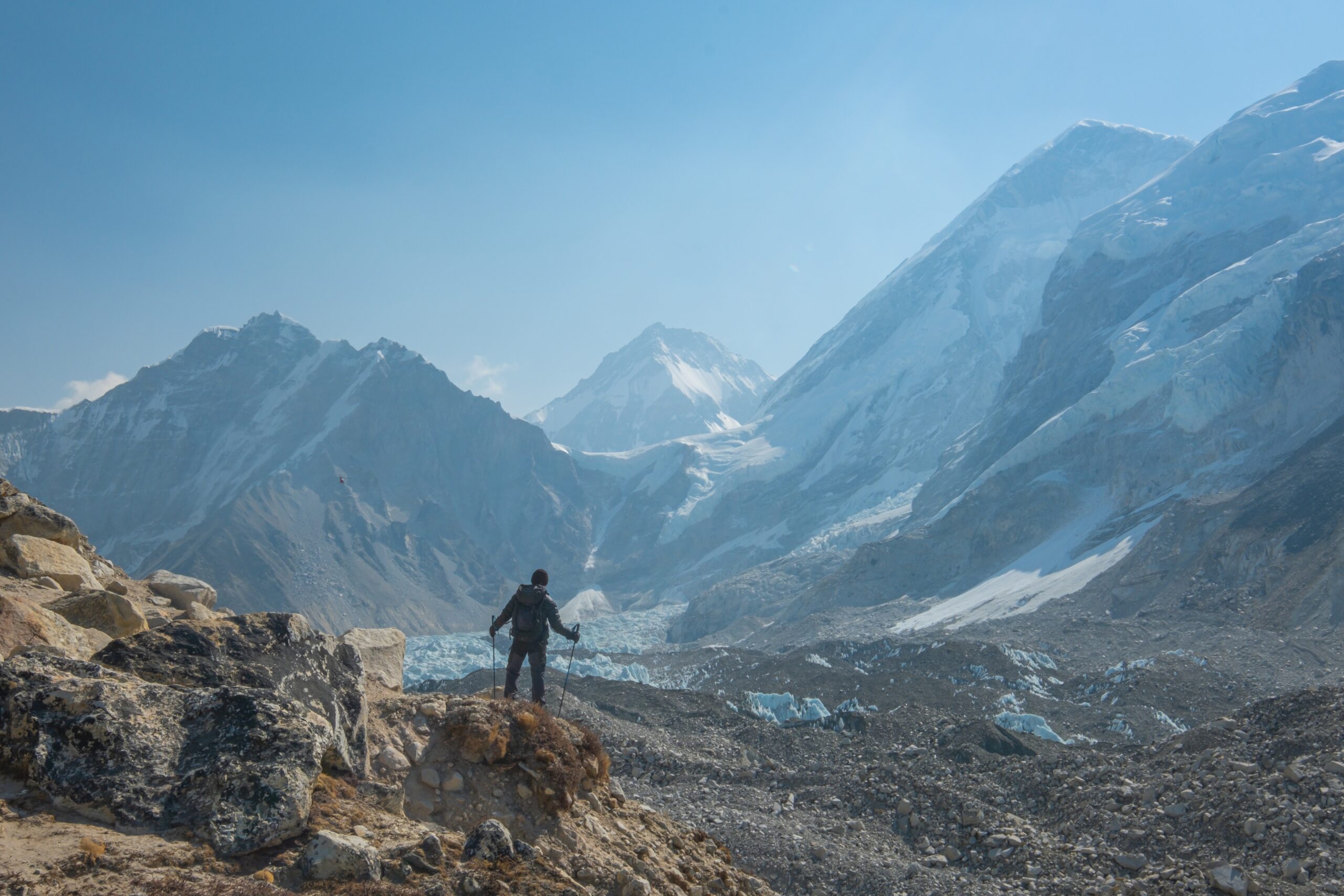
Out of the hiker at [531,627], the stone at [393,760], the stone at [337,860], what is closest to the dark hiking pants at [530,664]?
the hiker at [531,627]

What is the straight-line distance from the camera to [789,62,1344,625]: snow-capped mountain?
79125 millimetres

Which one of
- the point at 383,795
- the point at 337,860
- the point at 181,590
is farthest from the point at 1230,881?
the point at 181,590

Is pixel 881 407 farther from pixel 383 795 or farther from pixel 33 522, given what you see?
pixel 383 795

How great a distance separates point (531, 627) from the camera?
9.87 meters

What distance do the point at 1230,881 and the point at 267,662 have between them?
11.7 m

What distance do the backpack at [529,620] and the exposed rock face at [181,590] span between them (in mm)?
4200

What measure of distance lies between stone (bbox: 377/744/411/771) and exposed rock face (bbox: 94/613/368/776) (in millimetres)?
317

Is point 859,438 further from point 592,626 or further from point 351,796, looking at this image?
point 351,796

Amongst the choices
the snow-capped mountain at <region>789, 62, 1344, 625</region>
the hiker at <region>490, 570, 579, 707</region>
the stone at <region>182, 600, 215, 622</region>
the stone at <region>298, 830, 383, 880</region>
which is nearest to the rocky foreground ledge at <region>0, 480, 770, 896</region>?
the stone at <region>298, 830, 383, 880</region>

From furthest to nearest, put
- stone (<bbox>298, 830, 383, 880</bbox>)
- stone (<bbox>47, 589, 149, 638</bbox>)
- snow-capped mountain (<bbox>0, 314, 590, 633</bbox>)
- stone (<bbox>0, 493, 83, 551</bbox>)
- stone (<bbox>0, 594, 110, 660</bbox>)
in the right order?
snow-capped mountain (<bbox>0, 314, 590, 633</bbox>)
stone (<bbox>0, 493, 83, 551</bbox>)
stone (<bbox>47, 589, 149, 638</bbox>)
stone (<bbox>0, 594, 110, 660</bbox>)
stone (<bbox>298, 830, 383, 880</bbox>)

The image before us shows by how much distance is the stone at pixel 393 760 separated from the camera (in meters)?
7.43

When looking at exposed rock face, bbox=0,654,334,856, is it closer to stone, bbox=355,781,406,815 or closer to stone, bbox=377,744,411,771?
stone, bbox=355,781,406,815

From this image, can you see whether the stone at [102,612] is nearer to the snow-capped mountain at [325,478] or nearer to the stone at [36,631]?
the stone at [36,631]

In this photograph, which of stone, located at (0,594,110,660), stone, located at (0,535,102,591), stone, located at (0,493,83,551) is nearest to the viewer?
stone, located at (0,594,110,660)
